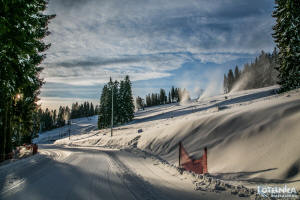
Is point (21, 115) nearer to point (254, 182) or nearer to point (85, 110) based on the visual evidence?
point (254, 182)

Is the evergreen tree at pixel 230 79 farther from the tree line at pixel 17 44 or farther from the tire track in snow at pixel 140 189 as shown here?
the tire track in snow at pixel 140 189

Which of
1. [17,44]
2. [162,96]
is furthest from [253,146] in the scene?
[162,96]

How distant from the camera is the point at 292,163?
620 centimetres

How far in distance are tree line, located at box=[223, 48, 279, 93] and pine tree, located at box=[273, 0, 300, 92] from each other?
6993 centimetres

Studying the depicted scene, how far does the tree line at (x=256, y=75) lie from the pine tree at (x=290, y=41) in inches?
2753

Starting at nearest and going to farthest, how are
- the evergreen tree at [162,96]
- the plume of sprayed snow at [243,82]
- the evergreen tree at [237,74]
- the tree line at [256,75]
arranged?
the tree line at [256,75] < the plume of sprayed snow at [243,82] < the evergreen tree at [237,74] < the evergreen tree at [162,96]

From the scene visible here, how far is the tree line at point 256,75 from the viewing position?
89.0 meters

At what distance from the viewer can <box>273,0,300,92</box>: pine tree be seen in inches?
798

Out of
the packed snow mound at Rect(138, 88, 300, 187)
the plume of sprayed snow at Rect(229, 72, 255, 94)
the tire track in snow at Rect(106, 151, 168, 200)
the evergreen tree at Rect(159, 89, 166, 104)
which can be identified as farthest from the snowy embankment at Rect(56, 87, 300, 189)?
the evergreen tree at Rect(159, 89, 166, 104)

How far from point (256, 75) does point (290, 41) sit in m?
93.3

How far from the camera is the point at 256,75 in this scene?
339ft

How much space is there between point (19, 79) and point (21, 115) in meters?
15.4

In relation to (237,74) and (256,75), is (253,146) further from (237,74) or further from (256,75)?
(237,74)

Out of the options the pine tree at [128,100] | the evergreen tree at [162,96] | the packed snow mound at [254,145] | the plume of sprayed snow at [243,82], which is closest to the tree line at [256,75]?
the plume of sprayed snow at [243,82]
